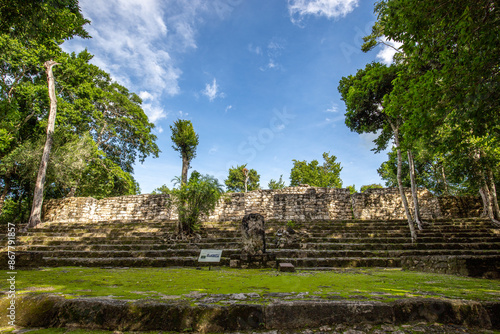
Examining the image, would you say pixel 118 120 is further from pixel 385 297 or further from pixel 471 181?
pixel 471 181

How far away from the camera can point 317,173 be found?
29.3 metres

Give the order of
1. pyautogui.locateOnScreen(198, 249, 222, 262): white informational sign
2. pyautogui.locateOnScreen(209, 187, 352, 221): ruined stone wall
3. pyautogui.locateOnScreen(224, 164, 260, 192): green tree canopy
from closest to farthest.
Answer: pyautogui.locateOnScreen(198, 249, 222, 262): white informational sign
pyautogui.locateOnScreen(209, 187, 352, 221): ruined stone wall
pyautogui.locateOnScreen(224, 164, 260, 192): green tree canopy

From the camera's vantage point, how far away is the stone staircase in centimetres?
549

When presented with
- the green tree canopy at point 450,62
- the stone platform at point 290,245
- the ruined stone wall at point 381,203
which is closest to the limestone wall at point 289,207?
the ruined stone wall at point 381,203

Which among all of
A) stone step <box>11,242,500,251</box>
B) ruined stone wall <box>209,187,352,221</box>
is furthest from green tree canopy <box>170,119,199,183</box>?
stone step <box>11,242,500,251</box>

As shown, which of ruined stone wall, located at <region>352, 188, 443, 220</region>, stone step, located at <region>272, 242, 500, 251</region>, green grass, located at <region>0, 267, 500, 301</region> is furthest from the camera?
ruined stone wall, located at <region>352, 188, 443, 220</region>

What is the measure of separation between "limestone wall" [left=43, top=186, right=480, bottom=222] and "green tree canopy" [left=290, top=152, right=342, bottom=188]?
14808 mm

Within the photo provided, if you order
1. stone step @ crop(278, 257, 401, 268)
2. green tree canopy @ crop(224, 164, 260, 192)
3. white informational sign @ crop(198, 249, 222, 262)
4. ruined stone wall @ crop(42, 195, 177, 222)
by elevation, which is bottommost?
stone step @ crop(278, 257, 401, 268)

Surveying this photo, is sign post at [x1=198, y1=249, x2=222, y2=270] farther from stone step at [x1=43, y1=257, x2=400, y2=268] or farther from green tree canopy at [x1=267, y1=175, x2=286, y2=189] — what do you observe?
green tree canopy at [x1=267, y1=175, x2=286, y2=189]

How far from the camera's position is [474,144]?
10.1m

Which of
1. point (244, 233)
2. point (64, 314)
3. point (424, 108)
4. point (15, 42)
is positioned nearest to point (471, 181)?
point (424, 108)

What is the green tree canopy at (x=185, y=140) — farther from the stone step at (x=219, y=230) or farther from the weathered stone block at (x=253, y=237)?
the weathered stone block at (x=253, y=237)

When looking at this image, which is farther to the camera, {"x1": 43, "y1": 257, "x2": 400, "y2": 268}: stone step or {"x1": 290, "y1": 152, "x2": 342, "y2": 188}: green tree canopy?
{"x1": 290, "y1": 152, "x2": 342, "y2": 188}: green tree canopy

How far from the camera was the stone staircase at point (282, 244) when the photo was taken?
5488 mm
